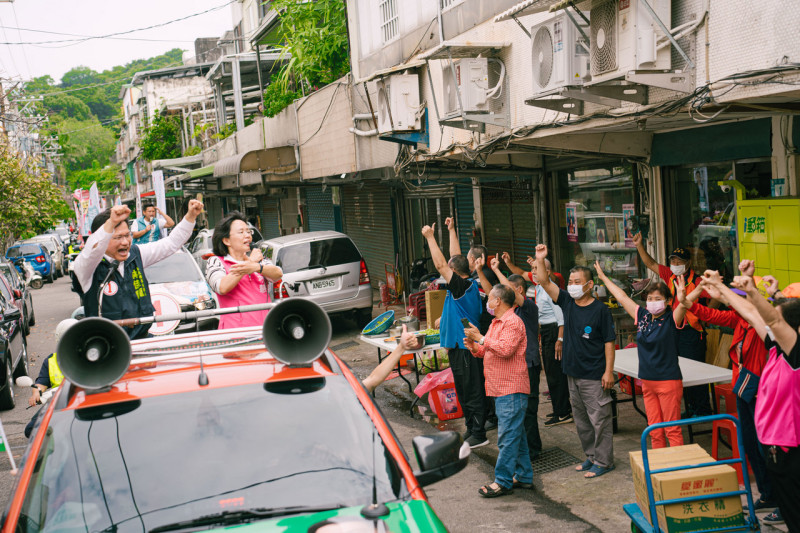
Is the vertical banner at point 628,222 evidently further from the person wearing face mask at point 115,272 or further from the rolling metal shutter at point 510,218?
the person wearing face mask at point 115,272

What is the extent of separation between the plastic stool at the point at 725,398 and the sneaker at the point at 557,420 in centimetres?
153

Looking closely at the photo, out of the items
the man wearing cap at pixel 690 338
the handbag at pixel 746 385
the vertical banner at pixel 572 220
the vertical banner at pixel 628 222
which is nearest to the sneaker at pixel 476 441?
the man wearing cap at pixel 690 338

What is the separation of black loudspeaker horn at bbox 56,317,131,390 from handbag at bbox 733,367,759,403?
4121 mm

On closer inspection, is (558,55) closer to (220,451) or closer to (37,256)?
(220,451)

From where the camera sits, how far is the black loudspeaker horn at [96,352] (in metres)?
3.38

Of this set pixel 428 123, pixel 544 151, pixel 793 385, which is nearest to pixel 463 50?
pixel 544 151

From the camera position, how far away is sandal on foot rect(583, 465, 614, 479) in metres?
6.25

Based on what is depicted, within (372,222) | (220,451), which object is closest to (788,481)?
(220,451)

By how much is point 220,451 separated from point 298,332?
0.70 m

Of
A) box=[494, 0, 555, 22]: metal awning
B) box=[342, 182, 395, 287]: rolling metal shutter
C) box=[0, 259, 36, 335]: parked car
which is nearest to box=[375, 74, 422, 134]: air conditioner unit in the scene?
box=[494, 0, 555, 22]: metal awning

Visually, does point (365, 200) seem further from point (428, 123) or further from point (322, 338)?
point (322, 338)

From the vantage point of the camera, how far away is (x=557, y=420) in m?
7.85

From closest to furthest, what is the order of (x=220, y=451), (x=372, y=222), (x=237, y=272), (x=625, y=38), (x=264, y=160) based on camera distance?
(x=220, y=451) < (x=237, y=272) < (x=625, y=38) < (x=264, y=160) < (x=372, y=222)

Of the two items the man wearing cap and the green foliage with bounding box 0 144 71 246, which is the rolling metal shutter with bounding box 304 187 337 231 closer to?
the green foliage with bounding box 0 144 71 246
